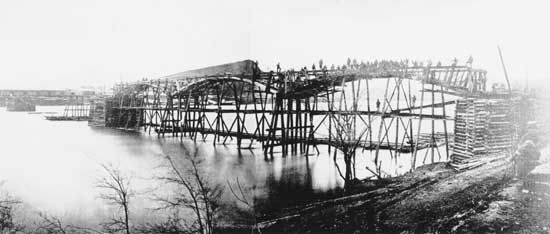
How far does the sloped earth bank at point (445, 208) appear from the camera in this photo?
294 inches

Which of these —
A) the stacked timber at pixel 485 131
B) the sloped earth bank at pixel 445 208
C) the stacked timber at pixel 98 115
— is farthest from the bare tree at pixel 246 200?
the stacked timber at pixel 98 115

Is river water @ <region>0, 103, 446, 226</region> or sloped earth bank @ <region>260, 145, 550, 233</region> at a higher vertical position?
sloped earth bank @ <region>260, 145, 550, 233</region>

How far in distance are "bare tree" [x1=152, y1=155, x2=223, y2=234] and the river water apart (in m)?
0.98

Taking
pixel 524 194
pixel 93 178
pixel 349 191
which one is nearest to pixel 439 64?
pixel 349 191

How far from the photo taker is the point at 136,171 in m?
19.8

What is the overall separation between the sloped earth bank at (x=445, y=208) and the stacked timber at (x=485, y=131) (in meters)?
1.06

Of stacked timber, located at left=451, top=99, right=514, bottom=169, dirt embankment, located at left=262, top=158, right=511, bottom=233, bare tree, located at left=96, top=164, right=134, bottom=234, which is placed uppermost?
stacked timber, located at left=451, top=99, right=514, bottom=169

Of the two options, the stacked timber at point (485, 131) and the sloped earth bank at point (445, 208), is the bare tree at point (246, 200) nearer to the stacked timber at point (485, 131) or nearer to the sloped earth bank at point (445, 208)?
the sloped earth bank at point (445, 208)

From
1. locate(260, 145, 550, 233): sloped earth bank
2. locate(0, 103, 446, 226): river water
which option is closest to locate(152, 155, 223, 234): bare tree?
locate(0, 103, 446, 226): river water

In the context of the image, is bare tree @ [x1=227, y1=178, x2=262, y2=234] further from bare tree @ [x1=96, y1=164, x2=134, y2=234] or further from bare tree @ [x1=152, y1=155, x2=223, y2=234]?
bare tree @ [x1=96, y1=164, x2=134, y2=234]

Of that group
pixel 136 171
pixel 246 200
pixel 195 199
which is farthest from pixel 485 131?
pixel 136 171

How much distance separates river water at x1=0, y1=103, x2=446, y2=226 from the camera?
49.2 ft

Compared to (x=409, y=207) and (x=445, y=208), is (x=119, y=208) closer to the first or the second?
(x=409, y=207)

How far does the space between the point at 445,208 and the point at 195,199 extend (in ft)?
22.1
